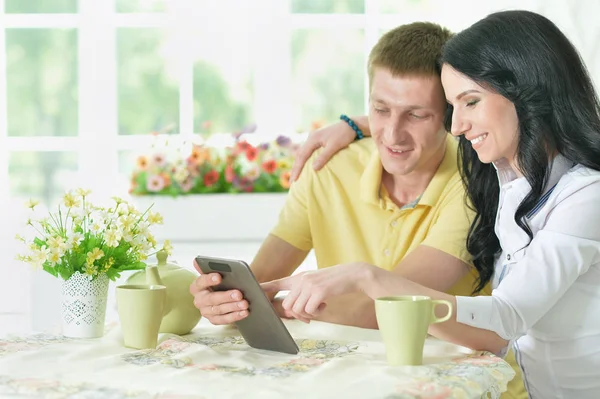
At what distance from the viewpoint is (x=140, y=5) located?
405 centimetres

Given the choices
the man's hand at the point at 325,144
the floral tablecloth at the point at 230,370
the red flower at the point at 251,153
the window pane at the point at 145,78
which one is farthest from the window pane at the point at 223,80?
the floral tablecloth at the point at 230,370

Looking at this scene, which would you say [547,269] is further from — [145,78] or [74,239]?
[145,78]

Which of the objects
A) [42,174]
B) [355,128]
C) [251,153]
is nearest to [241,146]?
[251,153]

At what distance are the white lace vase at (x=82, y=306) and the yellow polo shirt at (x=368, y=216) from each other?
701mm

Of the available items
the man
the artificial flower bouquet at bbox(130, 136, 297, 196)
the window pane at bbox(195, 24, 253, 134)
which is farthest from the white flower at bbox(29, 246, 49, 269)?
the window pane at bbox(195, 24, 253, 134)

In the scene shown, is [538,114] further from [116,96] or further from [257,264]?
[116,96]

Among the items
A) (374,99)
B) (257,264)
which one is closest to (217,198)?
(257,264)

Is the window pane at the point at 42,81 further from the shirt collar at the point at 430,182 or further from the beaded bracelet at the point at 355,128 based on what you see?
the shirt collar at the point at 430,182

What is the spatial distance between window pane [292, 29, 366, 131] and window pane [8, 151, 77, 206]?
3.44ft

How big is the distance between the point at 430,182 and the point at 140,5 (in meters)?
2.38

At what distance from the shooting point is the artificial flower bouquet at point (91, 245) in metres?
1.54

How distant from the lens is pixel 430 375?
1265 mm

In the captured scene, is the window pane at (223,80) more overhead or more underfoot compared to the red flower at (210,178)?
more overhead

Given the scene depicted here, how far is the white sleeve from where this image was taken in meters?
1.47
